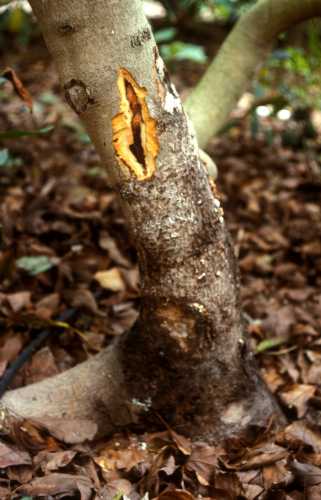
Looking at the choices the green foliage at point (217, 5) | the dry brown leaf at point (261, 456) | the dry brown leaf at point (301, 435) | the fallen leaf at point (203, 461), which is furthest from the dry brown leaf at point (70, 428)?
the green foliage at point (217, 5)

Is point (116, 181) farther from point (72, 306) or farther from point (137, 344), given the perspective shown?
point (72, 306)

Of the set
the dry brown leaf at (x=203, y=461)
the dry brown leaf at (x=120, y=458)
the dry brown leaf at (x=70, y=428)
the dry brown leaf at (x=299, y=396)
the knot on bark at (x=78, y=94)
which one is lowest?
the dry brown leaf at (x=299, y=396)

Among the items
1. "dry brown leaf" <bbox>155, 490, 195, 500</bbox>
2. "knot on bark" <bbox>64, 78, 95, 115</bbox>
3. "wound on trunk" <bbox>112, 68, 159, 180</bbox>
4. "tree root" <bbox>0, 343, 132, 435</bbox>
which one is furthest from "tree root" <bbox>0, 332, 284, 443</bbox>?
"knot on bark" <bbox>64, 78, 95, 115</bbox>

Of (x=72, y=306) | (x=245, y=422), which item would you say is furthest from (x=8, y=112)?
(x=245, y=422)

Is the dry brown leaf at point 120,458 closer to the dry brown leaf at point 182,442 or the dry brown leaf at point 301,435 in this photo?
the dry brown leaf at point 182,442

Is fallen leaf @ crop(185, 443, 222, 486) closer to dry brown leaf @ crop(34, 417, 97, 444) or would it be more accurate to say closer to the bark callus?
the bark callus

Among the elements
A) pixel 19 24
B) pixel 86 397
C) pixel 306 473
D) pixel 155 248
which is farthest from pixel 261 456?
pixel 19 24

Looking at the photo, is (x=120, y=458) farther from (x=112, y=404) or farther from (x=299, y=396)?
(x=299, y=396)

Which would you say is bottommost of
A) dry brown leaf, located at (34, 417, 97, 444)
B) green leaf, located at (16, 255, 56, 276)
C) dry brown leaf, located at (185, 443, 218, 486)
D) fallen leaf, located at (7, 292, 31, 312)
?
dry brown leaf, located at (185, 443, 218, 486)
